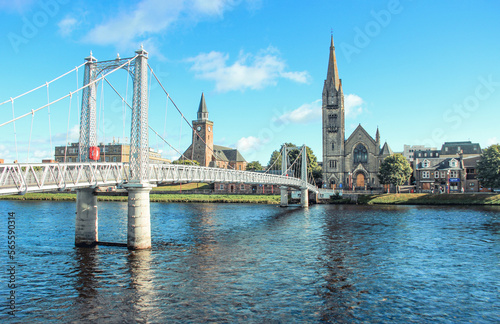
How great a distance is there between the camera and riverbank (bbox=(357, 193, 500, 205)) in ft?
274

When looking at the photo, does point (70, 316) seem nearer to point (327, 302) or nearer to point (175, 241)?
point (327, 302)

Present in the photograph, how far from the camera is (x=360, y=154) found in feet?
411

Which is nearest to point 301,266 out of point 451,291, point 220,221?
point 451,291

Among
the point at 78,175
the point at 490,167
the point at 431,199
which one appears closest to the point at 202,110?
the point at 431,199

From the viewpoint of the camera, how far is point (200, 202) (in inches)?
4112

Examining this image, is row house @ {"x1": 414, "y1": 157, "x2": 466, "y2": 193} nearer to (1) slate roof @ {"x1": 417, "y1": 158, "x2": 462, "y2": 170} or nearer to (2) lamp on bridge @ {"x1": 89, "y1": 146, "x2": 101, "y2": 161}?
(1) slate roof @ {"x1": 417, "y1": 158, "x2": 462, "y2": 170}

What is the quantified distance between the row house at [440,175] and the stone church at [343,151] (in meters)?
12.2

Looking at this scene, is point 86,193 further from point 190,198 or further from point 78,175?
point 190,198

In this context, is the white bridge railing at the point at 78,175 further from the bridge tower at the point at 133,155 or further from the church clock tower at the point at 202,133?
the church clock tower at the point at 202,133

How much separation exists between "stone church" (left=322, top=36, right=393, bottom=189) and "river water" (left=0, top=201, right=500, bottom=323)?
8020 centimetres

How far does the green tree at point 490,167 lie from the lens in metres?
85.3

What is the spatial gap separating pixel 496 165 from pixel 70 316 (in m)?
91.8

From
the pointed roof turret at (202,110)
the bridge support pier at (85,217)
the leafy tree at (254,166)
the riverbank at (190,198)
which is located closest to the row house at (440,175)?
the riverbank at (190,198)

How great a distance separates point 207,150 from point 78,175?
128 meters
